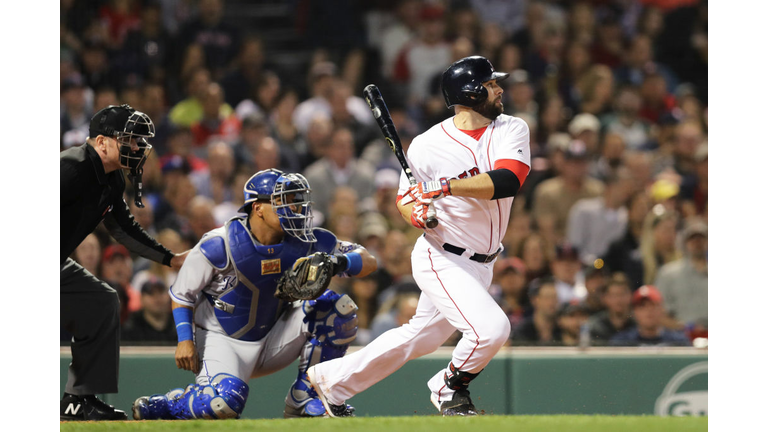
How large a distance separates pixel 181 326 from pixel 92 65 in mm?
4782

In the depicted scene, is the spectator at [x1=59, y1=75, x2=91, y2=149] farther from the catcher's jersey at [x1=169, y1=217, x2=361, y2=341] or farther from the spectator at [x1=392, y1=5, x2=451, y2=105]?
the catcher's jersey at [x1=169, y1=217, x2=361, y2=341]

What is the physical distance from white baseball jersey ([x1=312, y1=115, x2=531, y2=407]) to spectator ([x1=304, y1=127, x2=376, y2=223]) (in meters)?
3.31

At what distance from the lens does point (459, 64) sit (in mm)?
4062

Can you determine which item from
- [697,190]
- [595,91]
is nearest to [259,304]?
[697,190]

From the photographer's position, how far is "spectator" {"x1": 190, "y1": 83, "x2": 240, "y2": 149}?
26.4ft

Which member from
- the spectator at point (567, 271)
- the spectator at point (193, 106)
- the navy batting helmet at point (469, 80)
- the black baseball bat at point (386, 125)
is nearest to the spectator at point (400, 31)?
the spectator at point (193, 106)

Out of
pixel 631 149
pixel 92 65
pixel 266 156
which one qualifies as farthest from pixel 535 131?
pixel 92 65

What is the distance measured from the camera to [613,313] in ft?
19.8

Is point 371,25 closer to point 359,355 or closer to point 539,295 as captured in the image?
point 539,295

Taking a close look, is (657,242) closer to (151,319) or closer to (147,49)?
(151,319)

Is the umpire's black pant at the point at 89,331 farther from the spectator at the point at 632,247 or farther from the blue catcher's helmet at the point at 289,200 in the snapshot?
the spectator at the point at 632,247

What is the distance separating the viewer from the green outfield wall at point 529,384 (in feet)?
16.7

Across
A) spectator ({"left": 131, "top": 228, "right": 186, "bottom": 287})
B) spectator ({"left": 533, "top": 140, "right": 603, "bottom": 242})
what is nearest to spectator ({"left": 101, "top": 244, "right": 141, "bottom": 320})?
spectator ({"left": 131, "top": 228, "right": 186, "bottom": 287})

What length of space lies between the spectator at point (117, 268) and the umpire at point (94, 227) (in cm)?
154
